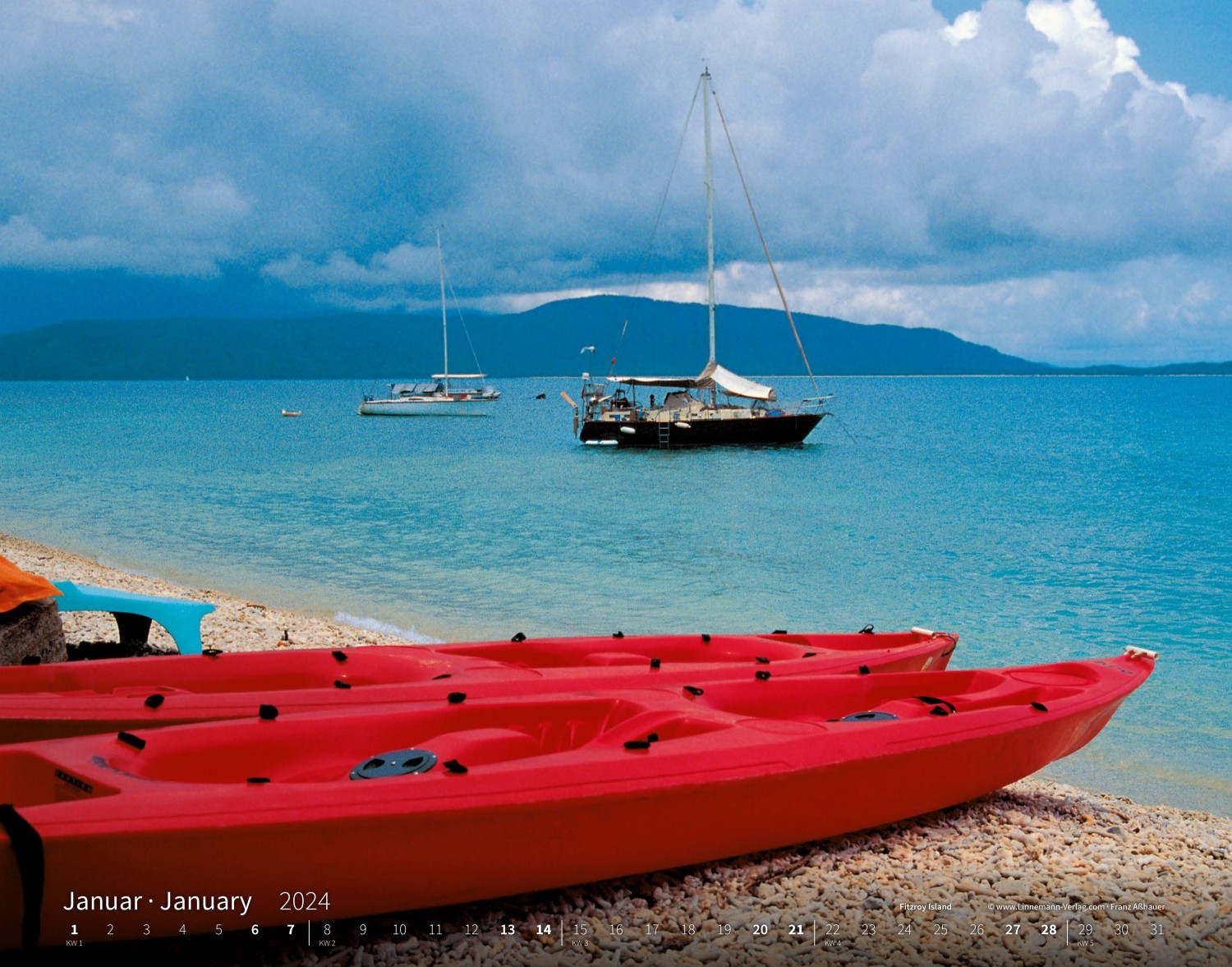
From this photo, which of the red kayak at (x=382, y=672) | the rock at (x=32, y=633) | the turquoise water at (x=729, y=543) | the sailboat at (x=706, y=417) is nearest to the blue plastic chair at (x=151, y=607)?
the rock at (x=32, y=633)

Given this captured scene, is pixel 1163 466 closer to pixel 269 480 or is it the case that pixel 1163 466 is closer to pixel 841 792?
pixel 269 480

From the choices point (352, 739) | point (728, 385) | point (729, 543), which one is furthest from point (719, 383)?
point (352, 739)

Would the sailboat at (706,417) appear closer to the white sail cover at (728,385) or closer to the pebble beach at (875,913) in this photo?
the white sail cover at (728,385)

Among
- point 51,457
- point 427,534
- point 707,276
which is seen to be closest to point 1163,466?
point 707,276

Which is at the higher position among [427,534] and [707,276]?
[707,276]

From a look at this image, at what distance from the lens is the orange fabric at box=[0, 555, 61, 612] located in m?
6.19

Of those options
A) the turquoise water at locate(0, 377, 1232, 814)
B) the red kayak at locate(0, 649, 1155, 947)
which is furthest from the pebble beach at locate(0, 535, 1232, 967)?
the turquoise water at locate(0, 377, 1232, 814)

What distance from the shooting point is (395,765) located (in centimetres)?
387

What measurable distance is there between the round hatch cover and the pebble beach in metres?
0.59

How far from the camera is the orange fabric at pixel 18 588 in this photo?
6.19 metres

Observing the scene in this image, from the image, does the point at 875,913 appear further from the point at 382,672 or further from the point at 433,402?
the point at 433,402

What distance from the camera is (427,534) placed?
19922 mm

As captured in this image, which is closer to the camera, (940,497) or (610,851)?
(610,851)

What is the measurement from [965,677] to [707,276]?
36.6 m
